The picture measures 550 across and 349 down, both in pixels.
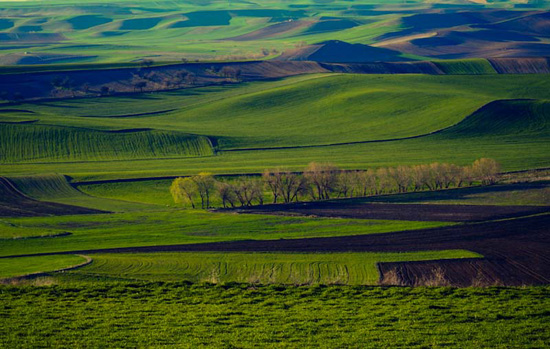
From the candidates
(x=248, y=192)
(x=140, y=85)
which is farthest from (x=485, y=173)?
(x=140, y=85)

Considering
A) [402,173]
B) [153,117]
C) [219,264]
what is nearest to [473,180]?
[402,173]

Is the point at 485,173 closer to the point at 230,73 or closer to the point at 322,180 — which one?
the point at 322,180

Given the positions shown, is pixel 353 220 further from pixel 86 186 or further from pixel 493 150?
pixel 493 150

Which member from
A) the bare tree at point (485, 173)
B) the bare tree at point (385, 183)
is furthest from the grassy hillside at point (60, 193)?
the bare tree at point (485, 173)

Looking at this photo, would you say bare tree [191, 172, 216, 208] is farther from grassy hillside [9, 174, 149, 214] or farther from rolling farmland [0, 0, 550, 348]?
grassy hillside [9, 174, 149, 214]

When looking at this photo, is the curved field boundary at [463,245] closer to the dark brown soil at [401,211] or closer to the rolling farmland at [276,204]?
the rolling farmland at [276,204]
